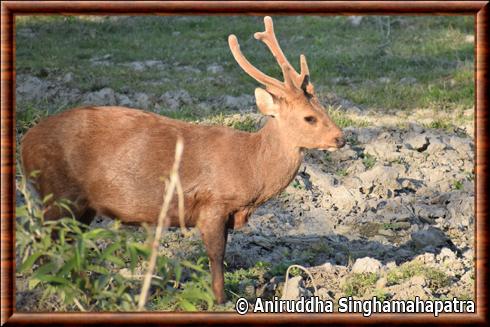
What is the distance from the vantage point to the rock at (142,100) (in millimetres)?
9094

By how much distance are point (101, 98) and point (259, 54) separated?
10.4 feet

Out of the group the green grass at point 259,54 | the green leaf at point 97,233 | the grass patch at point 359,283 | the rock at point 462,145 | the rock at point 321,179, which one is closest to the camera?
the green leaf at point 97,233

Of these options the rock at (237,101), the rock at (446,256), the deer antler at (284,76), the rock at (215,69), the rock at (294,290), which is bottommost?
the rock at (446,256)

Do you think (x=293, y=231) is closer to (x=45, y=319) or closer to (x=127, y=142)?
(x=127, y=142)

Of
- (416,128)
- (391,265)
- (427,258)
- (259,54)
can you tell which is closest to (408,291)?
(391,265)

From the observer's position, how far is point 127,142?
5555 millimetres

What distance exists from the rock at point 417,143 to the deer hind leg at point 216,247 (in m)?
3.20

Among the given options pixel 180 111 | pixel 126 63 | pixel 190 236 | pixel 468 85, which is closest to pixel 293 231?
pixel 190 236

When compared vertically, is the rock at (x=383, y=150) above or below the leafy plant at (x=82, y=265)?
below

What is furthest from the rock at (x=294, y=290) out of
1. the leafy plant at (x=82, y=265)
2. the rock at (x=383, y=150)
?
the rock at (x=383, y=150)

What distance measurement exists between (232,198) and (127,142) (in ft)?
2.53

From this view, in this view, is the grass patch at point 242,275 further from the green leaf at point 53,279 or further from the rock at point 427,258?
the green leaf at point 53,279

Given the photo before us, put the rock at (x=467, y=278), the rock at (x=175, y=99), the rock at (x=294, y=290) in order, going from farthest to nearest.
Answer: the rock at (x=175, y=99)
the rock at (x=467, y=278)
the rock at (x=294, y=290)

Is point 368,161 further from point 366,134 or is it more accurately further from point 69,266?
point 69,266
